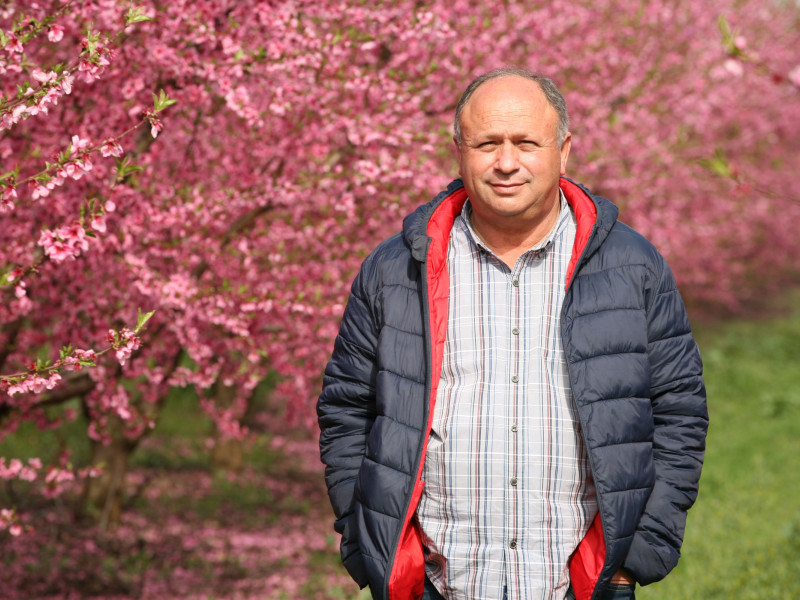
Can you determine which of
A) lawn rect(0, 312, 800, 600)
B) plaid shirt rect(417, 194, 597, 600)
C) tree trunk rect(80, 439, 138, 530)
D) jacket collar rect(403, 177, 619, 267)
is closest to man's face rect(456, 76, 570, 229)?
jacket collar rect(403, 177, 619, 267)

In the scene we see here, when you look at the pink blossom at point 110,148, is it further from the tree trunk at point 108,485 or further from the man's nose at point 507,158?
the tree trunk at point 108,485

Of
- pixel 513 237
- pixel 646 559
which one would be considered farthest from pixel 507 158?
pixel 646 559

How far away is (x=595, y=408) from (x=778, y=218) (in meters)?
19.9

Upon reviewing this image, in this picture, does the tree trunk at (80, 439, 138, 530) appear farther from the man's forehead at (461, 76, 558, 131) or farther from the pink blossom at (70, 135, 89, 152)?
the man's forehead at (461, 76, 558, 131)

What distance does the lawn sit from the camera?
22.8 feet

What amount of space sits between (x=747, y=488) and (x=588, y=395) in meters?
8.02

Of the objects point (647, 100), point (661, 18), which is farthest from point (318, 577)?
point (661, 18)

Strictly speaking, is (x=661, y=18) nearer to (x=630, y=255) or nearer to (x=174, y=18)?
(x=174, y=18)

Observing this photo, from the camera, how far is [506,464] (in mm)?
2578

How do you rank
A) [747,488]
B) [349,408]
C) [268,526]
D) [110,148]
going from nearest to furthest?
1. [349,408]
2. [110,148]
3. [747,488]
4. [268,526]

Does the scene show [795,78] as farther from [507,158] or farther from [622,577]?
[622,577]

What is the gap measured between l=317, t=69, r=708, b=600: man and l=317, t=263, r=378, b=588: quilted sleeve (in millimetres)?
36

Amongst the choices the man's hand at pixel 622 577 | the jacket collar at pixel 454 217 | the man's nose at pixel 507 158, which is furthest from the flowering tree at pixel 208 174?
the man's hand at pixel 622 577

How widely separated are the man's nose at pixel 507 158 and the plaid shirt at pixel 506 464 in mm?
400
